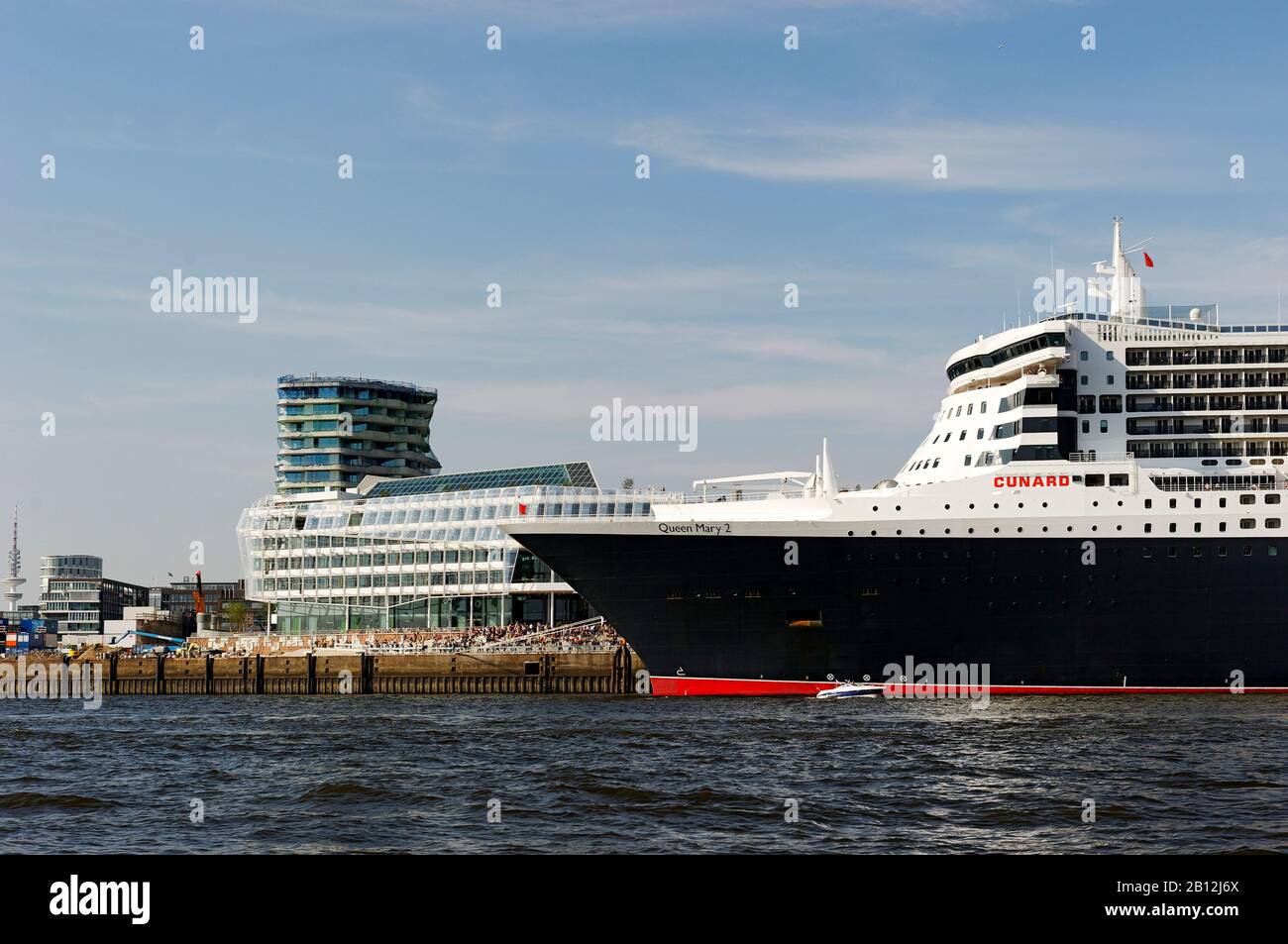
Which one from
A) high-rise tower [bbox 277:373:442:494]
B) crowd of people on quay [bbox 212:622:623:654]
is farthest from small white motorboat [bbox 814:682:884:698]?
high-rise tower [bbox 277:373:442:494]

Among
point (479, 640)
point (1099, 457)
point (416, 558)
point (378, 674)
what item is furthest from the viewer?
point (416, 558)

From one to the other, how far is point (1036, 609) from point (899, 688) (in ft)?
20.8

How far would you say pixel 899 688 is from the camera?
53875 millimetres

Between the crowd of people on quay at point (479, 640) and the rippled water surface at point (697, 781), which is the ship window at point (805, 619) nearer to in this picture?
the rippled water surface at point (697, 781)

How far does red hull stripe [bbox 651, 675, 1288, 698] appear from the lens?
52.6 m

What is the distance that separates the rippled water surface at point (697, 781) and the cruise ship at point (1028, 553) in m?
2.63

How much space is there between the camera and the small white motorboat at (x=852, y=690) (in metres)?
53.0

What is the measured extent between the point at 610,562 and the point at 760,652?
7248 millimetres

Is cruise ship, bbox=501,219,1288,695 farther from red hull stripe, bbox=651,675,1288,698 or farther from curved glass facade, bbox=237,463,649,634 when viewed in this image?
curved glass facade, bbox=237,463,649,634

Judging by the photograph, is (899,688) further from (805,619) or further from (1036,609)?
(1036,609)

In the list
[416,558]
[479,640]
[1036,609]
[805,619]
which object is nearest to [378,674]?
[479,640]
